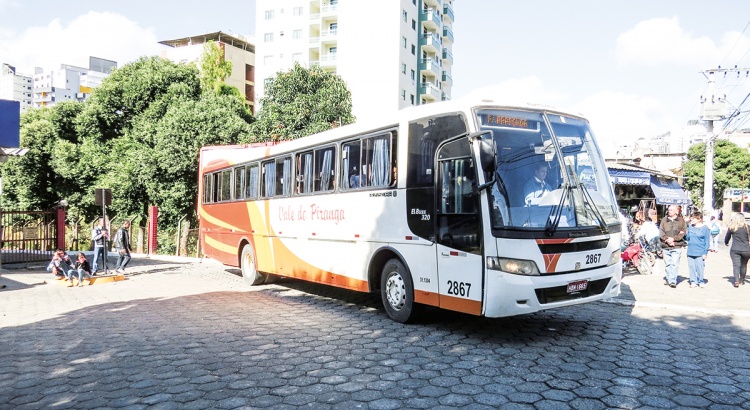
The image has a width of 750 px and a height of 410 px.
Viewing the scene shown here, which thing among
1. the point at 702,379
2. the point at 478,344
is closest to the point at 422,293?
the point at 478,344

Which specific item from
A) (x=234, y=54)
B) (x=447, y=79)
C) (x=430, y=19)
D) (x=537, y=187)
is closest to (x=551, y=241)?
(x=537, y=187)

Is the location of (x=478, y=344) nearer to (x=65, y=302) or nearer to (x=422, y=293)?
(x=422, y=293)

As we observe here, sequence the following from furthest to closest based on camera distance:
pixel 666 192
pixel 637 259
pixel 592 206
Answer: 1. pixel 666 192
2. pixel 637 259
3. pixel 592 206

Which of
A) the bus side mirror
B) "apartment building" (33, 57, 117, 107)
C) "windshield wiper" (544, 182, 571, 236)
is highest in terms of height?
"apartment building" (33, 57, 117, 107)

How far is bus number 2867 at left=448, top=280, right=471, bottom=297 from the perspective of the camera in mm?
7180

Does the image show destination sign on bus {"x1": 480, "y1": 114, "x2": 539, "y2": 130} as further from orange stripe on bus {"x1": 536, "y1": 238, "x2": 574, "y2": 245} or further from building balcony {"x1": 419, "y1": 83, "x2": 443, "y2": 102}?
building balcony {"x1": 419, "y1": 83, "x2": 443, "y2": 102}

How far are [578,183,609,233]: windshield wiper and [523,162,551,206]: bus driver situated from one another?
608 millimetres

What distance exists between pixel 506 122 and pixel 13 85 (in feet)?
598

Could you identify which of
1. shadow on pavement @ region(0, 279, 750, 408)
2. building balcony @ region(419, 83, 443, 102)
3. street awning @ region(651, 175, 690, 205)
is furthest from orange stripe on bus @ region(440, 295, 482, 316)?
building balcony @ region(419, 83, 443, 102)

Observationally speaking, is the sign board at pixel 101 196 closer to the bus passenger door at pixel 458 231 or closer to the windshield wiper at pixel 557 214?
the bus passenger door at pixel 458 231

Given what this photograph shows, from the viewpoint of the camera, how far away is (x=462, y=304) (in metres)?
7.25

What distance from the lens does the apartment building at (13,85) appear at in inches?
5982

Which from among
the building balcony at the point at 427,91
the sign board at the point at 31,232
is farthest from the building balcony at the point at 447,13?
the sign board at the point at 31,232

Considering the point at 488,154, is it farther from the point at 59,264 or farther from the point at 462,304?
the point at 59,264
